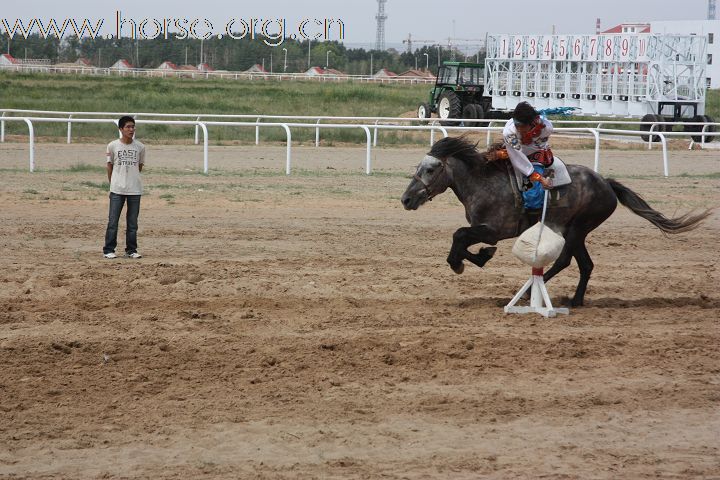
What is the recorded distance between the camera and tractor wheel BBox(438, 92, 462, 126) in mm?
36469

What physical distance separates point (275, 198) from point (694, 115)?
75.1ft

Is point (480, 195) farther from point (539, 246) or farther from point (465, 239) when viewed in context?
point (539, 246)

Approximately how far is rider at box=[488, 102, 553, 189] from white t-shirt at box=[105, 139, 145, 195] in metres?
4.09

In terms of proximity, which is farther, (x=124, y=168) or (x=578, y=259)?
(x=124, y=168)

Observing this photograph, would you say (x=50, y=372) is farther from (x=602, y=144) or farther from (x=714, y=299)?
(x=602, y=144)

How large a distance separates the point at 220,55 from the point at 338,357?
12519cm

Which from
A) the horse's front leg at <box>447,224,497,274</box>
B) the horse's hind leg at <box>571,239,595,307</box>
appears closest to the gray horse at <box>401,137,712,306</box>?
the horse's front leg at <box>447,224,497,274</box>

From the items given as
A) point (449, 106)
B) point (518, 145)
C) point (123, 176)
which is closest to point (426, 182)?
point (518, 145)

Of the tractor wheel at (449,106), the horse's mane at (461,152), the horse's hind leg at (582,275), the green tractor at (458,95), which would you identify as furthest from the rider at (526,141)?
the tractor wheel at (449,106)

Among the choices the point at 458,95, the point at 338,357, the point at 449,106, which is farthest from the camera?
the point at 458,95

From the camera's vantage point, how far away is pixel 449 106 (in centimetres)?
3678

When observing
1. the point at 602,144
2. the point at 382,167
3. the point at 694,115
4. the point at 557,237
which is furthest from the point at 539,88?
the point at 557,237

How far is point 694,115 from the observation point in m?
34.1

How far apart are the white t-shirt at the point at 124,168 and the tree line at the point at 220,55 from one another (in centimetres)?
10315
